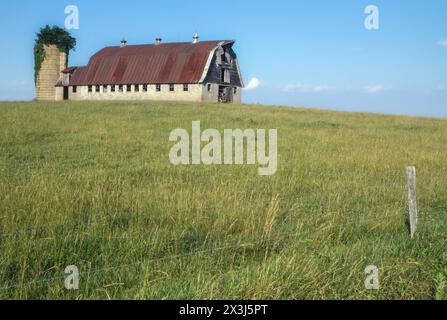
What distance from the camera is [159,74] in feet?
168

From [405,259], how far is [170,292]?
10.7ft

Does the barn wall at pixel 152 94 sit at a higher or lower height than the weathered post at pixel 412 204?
higher

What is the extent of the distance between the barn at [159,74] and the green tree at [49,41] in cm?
197

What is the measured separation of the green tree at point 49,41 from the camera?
58.7 metres

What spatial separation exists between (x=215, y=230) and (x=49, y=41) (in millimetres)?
59415

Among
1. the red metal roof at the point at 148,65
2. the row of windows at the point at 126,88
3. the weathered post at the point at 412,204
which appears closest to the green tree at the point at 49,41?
→ the red metal roof at the point at 148,65

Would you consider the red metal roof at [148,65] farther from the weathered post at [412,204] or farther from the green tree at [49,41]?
the weathered post at [412,204]

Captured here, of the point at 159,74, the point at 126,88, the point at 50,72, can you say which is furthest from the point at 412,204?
the point at 50,72

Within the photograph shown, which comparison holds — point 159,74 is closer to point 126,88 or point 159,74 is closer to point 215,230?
point 126,88

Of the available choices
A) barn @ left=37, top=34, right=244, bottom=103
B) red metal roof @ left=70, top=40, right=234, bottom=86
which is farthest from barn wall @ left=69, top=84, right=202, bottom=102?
red metal roof @ left=70, top=40, right=234, bottom=86

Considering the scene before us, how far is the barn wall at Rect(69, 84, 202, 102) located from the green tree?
8.08 m

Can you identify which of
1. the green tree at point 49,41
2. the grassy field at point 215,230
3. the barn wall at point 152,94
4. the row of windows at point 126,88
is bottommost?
the grassy field at point 215,230

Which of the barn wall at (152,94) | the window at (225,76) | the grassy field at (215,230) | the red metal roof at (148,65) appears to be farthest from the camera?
the window at (225,76)

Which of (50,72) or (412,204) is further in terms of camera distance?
(50,72)
